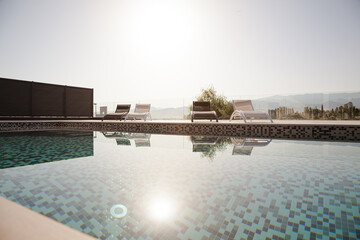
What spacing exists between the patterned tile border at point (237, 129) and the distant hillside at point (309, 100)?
28.0 ft

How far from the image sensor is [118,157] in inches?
127

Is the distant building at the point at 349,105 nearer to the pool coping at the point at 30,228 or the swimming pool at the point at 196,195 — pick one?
the swimming pool at the point at 196,195

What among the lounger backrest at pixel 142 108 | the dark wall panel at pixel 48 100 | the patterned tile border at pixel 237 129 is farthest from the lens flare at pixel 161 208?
the dark wall panel at pixel 48 100

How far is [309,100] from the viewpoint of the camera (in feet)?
42.8

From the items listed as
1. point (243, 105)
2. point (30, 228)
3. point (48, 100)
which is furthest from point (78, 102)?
point (30, 228)

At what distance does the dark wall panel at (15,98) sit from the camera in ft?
29.5

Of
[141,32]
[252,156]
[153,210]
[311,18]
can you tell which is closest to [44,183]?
[153,210]

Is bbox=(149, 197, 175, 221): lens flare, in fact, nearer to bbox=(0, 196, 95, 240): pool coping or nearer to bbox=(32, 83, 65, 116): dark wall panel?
bbox=(0, 196, 95, 240): pool coping

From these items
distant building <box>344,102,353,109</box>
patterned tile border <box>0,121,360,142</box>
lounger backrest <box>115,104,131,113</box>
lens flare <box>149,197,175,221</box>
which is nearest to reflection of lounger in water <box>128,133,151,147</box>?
patterned tile border <box>0,121,360,142</box>

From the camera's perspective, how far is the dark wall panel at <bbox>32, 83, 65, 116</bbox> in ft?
33.1

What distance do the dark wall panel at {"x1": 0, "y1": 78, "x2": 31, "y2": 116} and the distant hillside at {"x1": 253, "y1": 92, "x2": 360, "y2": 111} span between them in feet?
44.5

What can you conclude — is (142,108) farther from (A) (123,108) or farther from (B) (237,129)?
(B) (237,129)

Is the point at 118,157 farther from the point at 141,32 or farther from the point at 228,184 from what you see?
the point at 141,32

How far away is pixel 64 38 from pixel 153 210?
13795 mm
